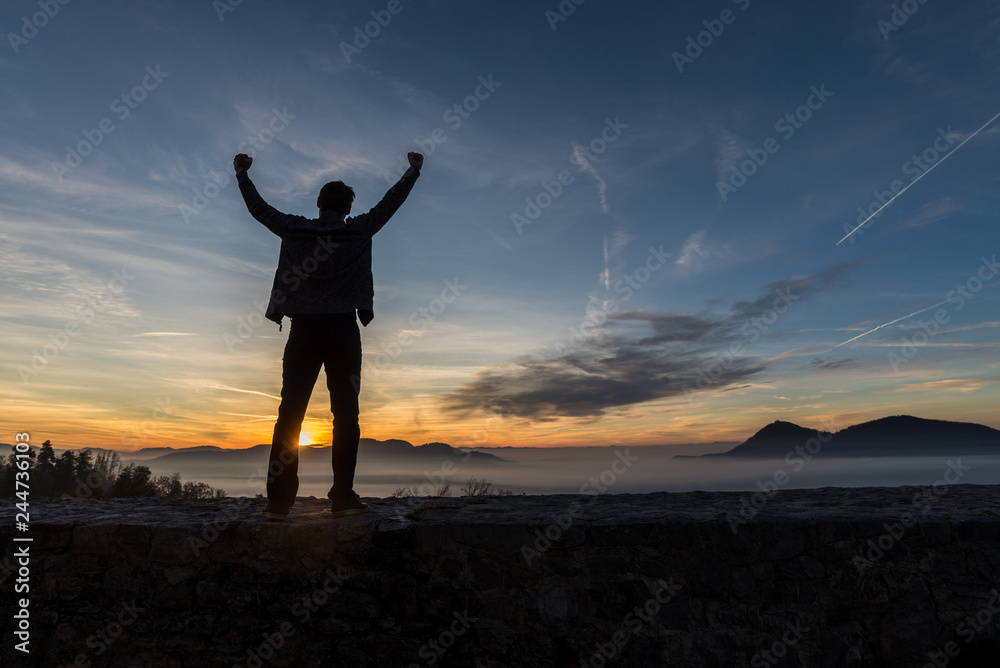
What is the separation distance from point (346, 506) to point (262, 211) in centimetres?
210

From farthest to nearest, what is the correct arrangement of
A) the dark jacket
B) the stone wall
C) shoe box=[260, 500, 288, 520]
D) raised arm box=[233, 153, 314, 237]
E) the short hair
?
the short hair, raised arm box=[233, 153, 314, 237], the dark jacket, shoe box=[260, 500, 288, 520], the stone wall

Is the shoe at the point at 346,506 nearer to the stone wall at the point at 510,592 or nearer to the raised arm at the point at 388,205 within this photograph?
the stone wall at the point at 510,592

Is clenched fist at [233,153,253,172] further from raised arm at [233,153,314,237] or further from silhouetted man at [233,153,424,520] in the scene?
silhouetted man at [233,153,424,520]

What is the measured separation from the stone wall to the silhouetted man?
34 centimetres

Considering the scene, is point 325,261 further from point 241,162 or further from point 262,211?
point 241,162

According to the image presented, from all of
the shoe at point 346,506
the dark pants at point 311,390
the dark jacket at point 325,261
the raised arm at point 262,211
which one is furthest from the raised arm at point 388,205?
the shoe at point 346,506

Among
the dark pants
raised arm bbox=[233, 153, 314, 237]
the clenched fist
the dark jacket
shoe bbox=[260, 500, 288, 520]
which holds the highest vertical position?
the clenched fist

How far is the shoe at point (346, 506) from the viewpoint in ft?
11.2

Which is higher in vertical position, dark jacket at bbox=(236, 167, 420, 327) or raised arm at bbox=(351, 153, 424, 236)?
raised arm at bbox=(351, 153, 424, 236)

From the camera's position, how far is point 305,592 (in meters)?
3.06

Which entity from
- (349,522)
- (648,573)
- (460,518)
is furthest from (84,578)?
(648,573)

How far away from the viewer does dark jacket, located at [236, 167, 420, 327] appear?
11.1ft

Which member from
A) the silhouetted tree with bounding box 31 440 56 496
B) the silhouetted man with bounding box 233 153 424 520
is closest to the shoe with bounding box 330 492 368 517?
the silhouetted man with bounding box 233 153 424 520

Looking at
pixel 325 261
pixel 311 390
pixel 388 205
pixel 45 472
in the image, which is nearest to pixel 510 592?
pixel 311 390
